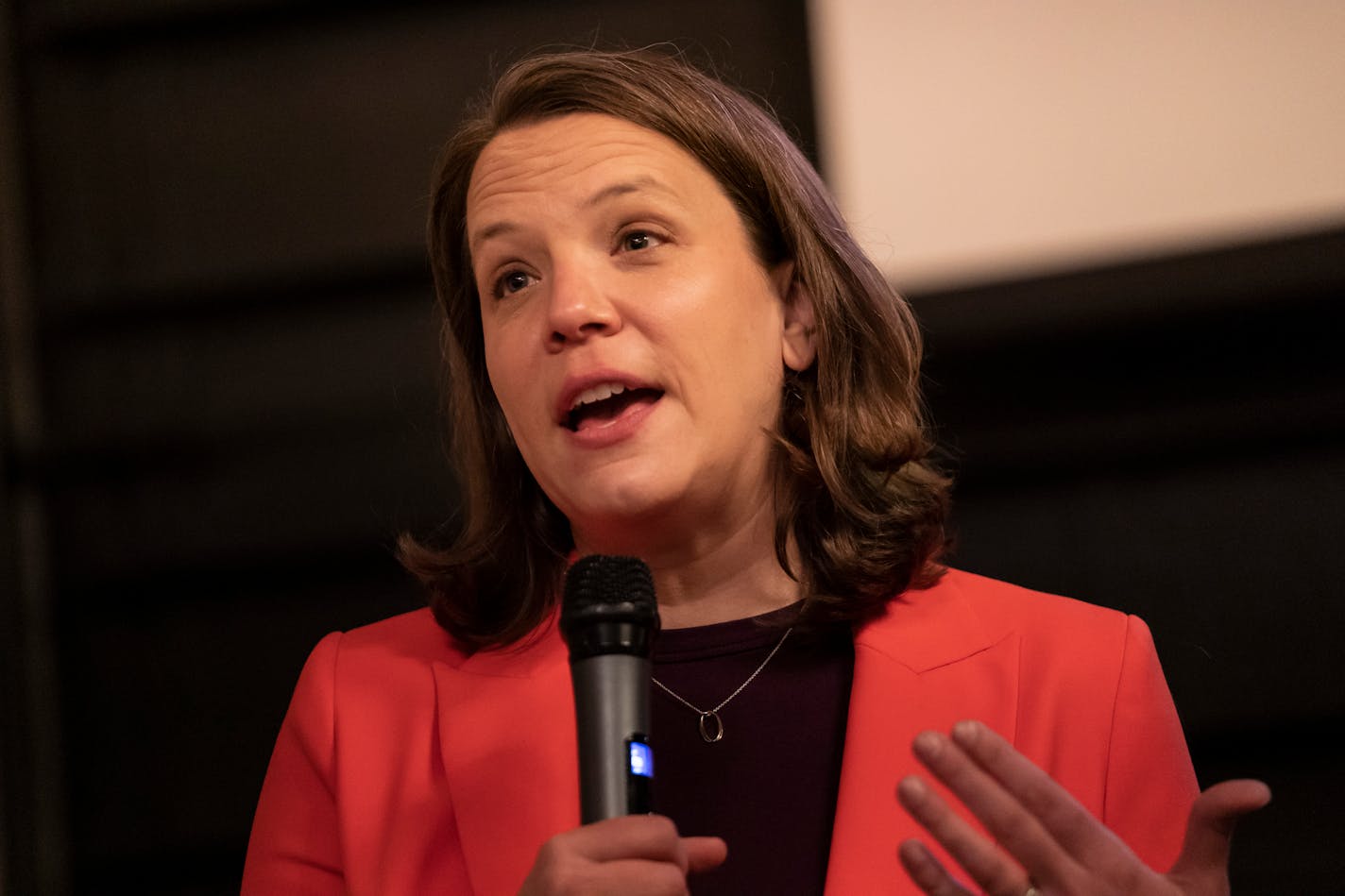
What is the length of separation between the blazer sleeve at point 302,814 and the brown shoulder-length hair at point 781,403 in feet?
0.59

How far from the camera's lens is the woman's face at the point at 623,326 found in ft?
4.46

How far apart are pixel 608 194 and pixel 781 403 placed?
34 centimetres

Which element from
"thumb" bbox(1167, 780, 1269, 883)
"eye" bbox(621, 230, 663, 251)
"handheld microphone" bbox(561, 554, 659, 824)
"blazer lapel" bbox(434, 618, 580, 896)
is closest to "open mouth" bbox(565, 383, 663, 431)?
"eye" bbox(621, 230, 663, 251)

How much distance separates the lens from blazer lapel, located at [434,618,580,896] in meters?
1.34

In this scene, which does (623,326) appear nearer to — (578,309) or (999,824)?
(578,309)

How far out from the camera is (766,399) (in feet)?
4.95

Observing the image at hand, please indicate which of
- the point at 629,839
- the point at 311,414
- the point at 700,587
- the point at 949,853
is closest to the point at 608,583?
the point at 629,839

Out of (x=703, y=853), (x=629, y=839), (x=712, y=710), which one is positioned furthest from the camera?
(x=712, y=710)

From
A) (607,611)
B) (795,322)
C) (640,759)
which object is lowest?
(640,759)

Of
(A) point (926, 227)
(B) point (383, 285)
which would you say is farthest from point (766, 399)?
(B) point (383, 285)

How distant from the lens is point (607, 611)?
97cm

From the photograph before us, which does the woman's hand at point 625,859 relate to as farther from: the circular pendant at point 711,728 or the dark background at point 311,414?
the dark background at point 311,414

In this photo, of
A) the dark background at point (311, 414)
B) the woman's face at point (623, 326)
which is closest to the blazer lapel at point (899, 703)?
the woman's face at point (623, 326)

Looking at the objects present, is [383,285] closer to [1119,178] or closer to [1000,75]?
[1000,75]
